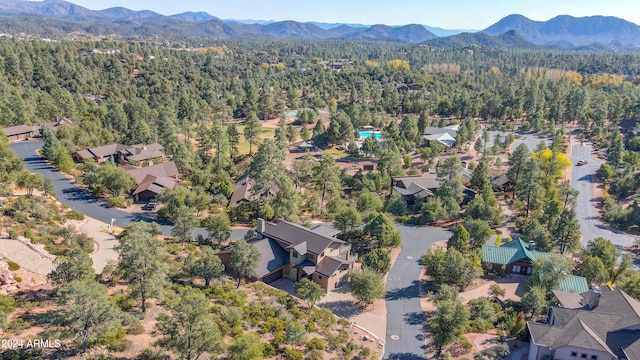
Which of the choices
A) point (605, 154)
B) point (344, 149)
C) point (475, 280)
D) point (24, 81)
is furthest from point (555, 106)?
point (24, 81)

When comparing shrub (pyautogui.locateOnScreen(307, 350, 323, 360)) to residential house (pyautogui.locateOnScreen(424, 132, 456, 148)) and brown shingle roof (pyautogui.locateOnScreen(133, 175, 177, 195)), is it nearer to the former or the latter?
brown shingle roof (pyautogui.locateOnScreen(133, 175, 177, 195))

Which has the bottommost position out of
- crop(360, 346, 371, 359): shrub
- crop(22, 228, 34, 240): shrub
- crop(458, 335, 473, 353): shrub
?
crop(458, 335, 473, 353): shrub

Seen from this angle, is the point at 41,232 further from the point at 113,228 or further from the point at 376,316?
the point at 376,316

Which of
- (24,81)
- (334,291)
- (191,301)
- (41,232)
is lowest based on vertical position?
(334,291)

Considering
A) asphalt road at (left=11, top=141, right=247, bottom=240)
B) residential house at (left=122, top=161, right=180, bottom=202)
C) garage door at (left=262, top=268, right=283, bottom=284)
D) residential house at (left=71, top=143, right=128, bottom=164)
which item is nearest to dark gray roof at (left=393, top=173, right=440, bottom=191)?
asphalt road at (left=11, top=141, right=247, bottom=240)

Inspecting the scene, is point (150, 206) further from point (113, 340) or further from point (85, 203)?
point (113, 340)

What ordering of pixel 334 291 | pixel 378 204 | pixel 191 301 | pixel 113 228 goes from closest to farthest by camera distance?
pixel 191 301 → pixel 334 291 → pixel 113 228 → pixel 378 204
